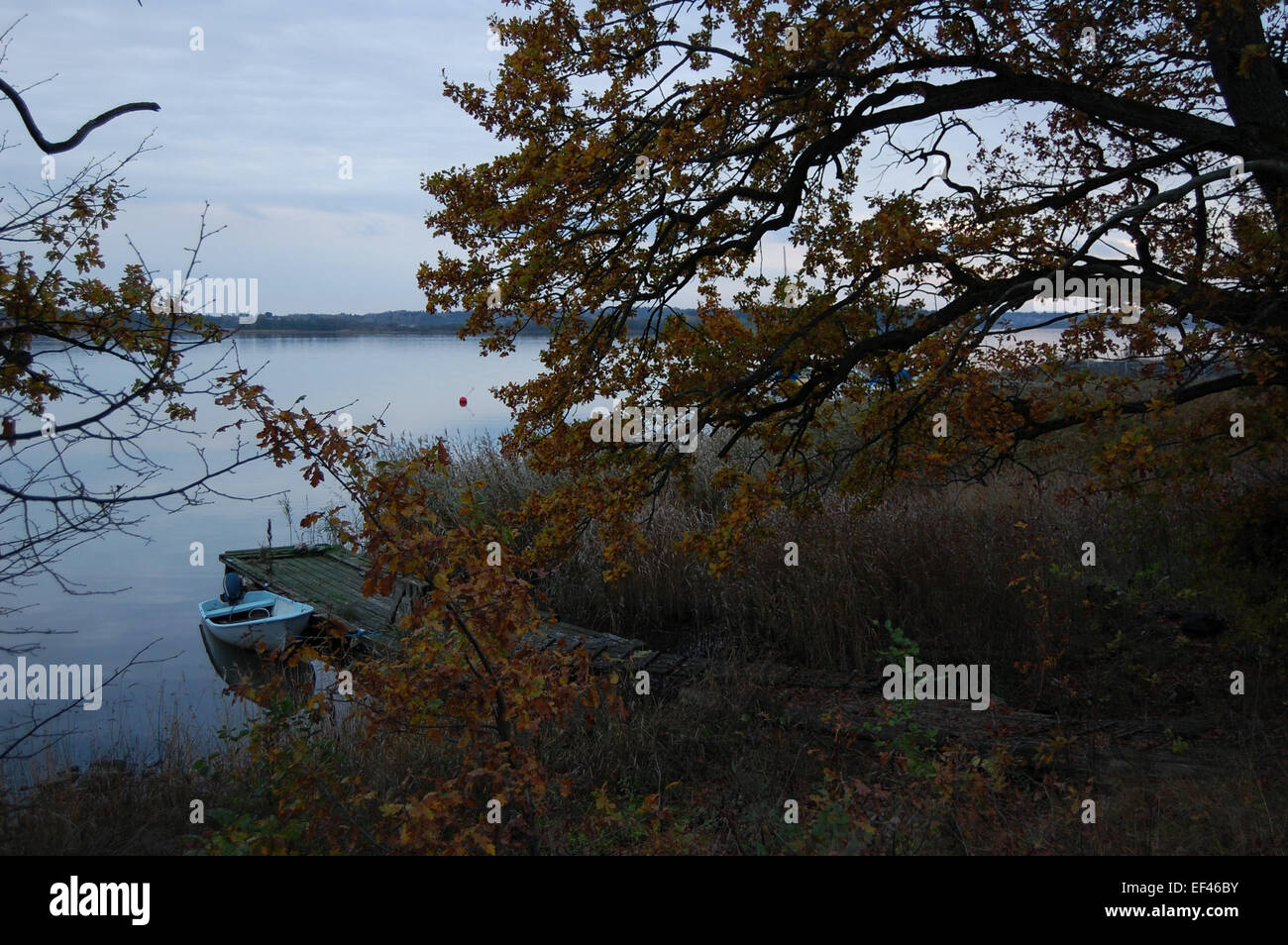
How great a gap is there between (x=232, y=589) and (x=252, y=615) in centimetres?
45

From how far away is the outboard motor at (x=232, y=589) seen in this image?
12.8m

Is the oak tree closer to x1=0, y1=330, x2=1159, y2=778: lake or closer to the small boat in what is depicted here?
x1=0, y1=330, x2=1159, y2=778: lake

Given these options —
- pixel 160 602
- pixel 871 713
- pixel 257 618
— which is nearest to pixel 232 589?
pixel 257 618

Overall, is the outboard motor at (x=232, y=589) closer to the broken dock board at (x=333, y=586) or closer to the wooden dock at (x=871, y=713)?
the broken dock board at (x=333, y=586)

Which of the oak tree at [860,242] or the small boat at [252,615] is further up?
the oak tree at [860,242]
